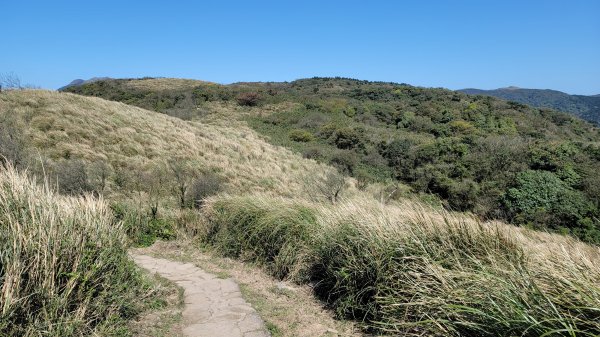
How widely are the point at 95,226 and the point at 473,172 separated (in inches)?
983

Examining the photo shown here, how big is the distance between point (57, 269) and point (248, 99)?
41012 millimetres

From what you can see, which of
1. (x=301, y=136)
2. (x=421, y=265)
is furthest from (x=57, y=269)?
(x=301, y=136)

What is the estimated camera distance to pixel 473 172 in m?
24.9

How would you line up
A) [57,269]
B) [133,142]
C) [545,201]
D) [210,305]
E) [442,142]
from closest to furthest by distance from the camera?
[57,269], [210,305], [133,142], [545,201], [442,142]

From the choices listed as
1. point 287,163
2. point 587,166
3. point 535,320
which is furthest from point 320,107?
point 535,320

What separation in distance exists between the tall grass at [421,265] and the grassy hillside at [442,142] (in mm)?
3291

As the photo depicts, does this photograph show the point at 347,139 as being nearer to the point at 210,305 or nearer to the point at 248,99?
the point at 248,99

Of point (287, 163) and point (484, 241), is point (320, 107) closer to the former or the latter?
point (287, 163)

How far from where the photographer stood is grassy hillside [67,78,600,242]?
19.7m

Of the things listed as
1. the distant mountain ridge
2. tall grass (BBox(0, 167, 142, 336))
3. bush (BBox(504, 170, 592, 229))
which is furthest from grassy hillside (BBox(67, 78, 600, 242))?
the distant mountain ridge

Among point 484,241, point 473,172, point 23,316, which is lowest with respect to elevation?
point 473,172

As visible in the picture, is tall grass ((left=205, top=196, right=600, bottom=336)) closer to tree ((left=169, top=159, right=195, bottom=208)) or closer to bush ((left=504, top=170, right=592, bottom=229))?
tree ((left=169, top=159, right=195, bottom=208))

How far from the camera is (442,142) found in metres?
29.6

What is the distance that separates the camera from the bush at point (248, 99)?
42.6m
